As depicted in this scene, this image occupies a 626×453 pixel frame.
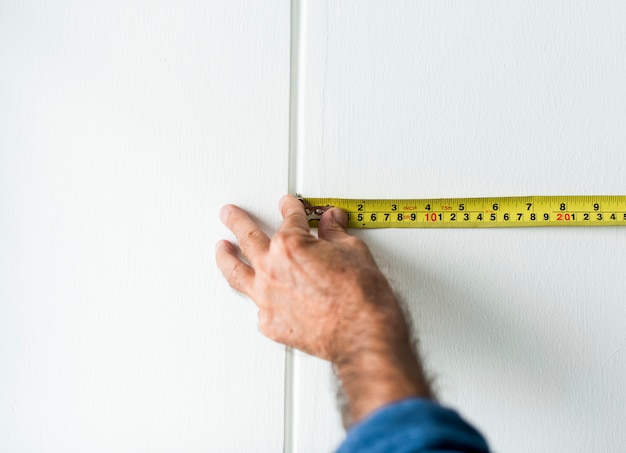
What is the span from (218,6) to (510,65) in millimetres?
475

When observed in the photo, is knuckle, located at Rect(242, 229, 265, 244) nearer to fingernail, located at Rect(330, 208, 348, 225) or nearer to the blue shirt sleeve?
fingernail, located at Rect(330, 208, 348, 225)

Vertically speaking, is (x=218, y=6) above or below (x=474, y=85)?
above

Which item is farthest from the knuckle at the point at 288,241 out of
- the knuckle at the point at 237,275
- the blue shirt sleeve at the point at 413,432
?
the blue shirt sleeve at the point at 413,432

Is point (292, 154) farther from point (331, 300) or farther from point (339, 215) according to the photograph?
point (331, 300)

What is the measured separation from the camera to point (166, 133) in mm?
894

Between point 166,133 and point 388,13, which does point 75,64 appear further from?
point 388,13

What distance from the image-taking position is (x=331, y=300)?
0.70 m

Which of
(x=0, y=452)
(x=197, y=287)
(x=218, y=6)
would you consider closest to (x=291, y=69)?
(x=218, y=6)

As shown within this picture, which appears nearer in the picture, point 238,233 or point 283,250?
point 283,250

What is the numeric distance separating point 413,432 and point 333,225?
1.19 feet

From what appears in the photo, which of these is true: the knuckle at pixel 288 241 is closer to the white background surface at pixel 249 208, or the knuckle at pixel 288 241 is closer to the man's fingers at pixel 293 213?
the man's fingers at pixel 293 213

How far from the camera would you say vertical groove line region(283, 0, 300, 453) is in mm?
884

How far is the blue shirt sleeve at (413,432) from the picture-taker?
1.75 ft

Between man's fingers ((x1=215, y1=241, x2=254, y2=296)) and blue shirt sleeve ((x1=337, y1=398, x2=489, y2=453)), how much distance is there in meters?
0.31
